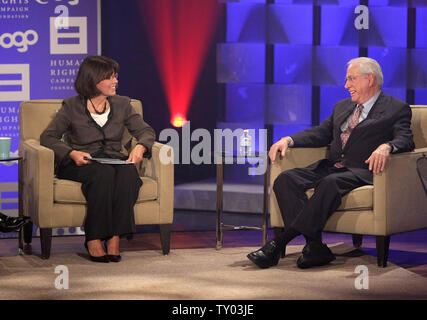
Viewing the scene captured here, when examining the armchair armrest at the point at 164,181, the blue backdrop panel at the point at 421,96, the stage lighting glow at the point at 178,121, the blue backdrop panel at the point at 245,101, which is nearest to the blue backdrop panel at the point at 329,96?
the blue backdrop panel at the point at 245,101

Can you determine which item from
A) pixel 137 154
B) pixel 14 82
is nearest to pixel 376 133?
pixel 137 154

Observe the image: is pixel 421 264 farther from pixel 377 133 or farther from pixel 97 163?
pixel 97 163

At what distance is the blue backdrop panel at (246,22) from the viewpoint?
6.36 meters

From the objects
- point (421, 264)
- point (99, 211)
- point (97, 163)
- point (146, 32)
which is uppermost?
point (146, 32)

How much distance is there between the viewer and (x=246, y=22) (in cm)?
638

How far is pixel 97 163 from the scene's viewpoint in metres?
4.29

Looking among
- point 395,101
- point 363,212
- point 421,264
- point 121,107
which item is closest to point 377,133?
point 395,101

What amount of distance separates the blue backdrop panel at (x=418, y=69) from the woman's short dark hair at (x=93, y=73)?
9.90ft

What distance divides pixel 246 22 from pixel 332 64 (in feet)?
2.69

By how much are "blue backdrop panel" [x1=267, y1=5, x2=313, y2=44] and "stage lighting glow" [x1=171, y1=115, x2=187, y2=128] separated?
106 centimetres

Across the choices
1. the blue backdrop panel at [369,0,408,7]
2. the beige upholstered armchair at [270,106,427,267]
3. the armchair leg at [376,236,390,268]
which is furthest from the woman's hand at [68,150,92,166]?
the blue backdrop panel at [369,0,408,7]

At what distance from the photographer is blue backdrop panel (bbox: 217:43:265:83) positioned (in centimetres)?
642

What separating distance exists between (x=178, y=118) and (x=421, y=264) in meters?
2.86

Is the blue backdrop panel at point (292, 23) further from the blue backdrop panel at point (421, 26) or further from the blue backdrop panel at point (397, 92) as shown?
the blue backdrop panel at point (421, 26)
